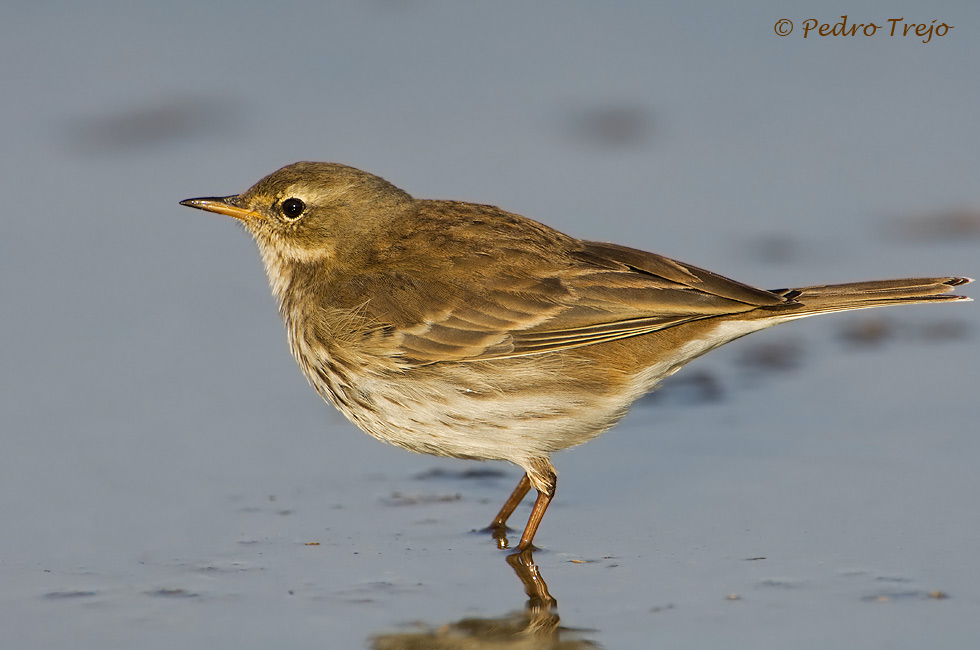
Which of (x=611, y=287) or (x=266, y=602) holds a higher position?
(x=611, y=287)

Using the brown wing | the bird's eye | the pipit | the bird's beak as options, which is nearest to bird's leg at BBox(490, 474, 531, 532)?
the pipit

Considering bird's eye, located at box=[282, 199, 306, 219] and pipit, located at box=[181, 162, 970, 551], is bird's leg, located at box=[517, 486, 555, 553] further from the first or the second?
bird's eye, located at box=[282, 199, 306, 219]

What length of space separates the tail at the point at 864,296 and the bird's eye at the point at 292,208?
8.43 ft

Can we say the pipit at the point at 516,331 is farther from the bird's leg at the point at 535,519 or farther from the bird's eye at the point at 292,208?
the bird's eye at the point at 292,208

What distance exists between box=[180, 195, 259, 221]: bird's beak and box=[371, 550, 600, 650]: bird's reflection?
2.88 meters

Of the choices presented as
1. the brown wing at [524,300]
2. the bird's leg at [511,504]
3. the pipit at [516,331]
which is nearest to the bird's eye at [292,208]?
the pipit at [516,331]

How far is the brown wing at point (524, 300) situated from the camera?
634cm

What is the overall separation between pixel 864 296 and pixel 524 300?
1.66 meters

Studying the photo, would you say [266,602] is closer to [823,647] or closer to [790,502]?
[823,647]

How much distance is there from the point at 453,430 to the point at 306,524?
83 centimetres

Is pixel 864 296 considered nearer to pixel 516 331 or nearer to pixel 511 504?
pixel 516 331

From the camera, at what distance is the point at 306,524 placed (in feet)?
20.1

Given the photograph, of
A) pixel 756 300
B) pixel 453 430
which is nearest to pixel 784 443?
pixel 756 300

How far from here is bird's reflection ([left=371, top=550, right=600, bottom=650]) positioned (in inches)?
196
